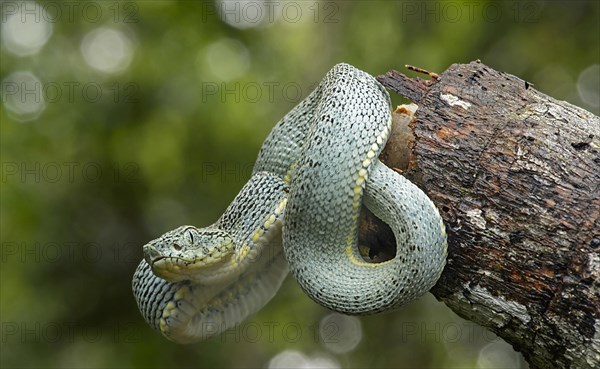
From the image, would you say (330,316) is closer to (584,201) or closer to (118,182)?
(118,182)

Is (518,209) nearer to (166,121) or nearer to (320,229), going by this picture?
(320,229)

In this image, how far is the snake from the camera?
2.07 meters

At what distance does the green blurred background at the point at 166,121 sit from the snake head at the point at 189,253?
401cm

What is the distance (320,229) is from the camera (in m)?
2.18

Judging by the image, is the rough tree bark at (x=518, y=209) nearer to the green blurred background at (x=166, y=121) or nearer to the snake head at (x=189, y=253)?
the snake head at (x=189, y=253)

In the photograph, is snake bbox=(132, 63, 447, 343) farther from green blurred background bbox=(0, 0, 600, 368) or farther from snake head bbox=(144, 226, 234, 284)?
green blurred background bbox=(0, 0, 600, 368)

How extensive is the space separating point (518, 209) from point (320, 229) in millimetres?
642

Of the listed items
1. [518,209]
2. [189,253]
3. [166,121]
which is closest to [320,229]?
[189,253]

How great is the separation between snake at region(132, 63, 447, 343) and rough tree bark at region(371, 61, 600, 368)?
10cm

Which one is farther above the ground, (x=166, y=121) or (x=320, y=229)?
(x=166, y=121)

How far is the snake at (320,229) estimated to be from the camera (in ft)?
6.79

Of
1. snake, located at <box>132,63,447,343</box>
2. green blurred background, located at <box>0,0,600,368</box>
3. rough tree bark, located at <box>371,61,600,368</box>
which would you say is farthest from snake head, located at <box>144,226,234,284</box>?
green blurred background, located at <box>0,0,600,368</box>

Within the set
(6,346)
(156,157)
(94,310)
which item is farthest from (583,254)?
(6,346)

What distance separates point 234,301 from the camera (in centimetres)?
282
